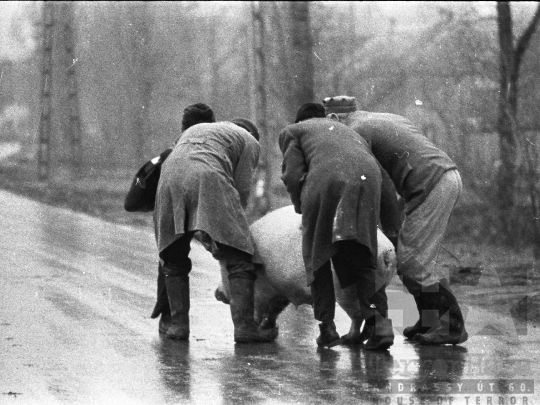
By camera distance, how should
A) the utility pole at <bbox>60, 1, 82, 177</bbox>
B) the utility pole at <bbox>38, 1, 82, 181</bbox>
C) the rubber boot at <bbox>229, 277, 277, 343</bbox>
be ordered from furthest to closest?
the utility pole at <bbox>60, 1, 82, 177</bbox>
the utility pole at <bbox>38, 1, 82, 181</bbox>
the rubber boot at <bbox>229, 277, 277, 343</bbox>

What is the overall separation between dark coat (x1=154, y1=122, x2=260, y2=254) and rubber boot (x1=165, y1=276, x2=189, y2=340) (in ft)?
0.88

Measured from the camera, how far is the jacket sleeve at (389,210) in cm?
848

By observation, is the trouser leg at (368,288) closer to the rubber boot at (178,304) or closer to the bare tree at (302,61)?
the rubber boot at (178,304)

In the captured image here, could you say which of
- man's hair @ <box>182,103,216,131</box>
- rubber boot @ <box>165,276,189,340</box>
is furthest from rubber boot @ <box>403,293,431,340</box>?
man's hair @ <box>182,103,216,131</box>

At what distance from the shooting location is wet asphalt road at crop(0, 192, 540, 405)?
6.68m

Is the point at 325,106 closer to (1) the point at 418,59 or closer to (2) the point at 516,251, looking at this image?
(2) the point at 516,251

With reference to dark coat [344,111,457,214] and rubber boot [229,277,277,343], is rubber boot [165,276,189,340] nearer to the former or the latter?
rubber boot [229,277,277,343]

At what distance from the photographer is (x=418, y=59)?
24219mm

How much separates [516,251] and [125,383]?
8.72 meters

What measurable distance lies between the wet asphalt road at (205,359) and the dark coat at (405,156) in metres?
1.07

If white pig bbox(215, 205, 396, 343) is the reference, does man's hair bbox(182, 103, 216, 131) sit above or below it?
above

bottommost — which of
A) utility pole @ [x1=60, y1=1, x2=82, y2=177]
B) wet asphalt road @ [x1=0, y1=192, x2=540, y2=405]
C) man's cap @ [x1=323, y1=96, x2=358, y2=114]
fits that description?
wet asphalt road @ [x1=0, y1=192, x2=540, y2=405]

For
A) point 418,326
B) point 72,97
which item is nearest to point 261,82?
point 72,97

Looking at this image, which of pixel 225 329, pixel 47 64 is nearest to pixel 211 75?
pixel 47 64
